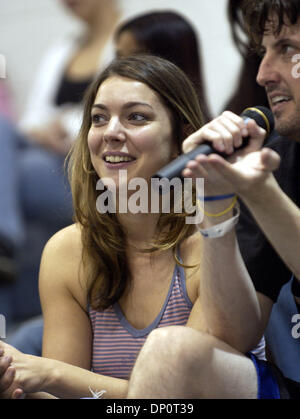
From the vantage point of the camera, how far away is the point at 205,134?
1.05 metres

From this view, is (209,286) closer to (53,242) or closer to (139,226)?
(139,226)

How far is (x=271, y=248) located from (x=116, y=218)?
33 centimetres

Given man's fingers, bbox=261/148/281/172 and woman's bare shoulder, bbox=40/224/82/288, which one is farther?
woman's bare shoulder, bbox=40/224/82/288

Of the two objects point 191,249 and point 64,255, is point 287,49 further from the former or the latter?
point 64,255

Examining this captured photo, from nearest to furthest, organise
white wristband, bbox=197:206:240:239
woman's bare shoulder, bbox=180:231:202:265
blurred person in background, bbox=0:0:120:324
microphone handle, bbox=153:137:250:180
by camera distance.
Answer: microphone handle, bbox=153:137:250:180 → white wristband, bbox=197:206:240:239 → woman's bare shoulder, bbox=180:231:202:265 → blurred person in background, bbox=0:0:120:324

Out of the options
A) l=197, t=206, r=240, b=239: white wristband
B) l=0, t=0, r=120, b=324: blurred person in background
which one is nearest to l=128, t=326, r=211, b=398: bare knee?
l=197, t=206, r=240, b=239: white wristband

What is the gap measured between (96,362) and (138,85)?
21.6 inches

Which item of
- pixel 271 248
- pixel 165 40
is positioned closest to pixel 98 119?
pixel 271 248

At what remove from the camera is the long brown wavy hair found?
55.1 inches

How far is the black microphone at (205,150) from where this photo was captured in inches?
38.9

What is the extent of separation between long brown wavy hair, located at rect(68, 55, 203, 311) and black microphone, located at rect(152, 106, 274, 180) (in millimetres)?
276

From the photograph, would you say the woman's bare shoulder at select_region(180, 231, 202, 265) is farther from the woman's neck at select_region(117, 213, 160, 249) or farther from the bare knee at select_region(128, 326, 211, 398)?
the bare knee at select_region(128, 326, 211, 398)

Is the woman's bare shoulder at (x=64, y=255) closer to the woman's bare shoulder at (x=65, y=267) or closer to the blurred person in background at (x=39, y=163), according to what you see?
the woman's bare shoulder at (x=65, y=267)
